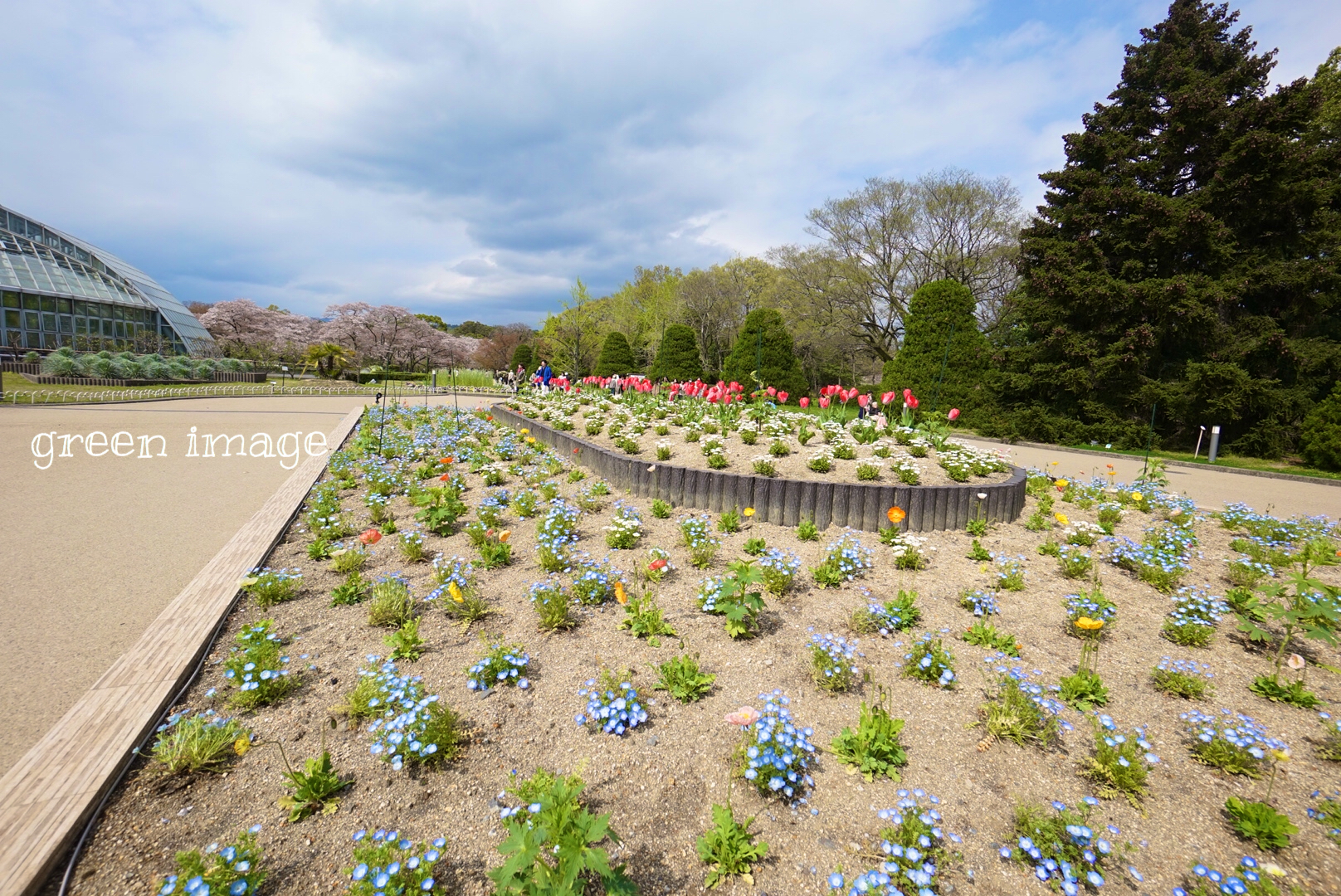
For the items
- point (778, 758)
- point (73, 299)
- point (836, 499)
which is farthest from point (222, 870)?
point (73, 299)

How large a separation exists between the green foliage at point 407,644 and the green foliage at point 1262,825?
10.9 feet

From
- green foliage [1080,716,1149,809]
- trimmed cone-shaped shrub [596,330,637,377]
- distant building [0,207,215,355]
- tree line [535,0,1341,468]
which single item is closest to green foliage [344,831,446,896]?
green foliage [1080,716,1149,809]

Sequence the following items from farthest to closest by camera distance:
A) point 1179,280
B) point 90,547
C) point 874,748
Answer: point 1179,280 < point 90,547 < point 874,748

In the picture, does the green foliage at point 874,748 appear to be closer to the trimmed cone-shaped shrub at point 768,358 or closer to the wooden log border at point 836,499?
the wooden log border at point 836,499

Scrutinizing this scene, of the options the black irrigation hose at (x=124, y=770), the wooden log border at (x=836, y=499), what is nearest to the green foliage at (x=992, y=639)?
the wooden log border at (x=836, y=499)

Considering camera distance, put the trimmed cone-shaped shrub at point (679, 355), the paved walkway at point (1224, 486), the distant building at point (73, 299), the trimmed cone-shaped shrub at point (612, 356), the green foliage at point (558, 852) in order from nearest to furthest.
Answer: the green foliage at point (558, 852), the paved walkway at point (1224, 486), the trimmed cone-shaped shrub at point (679, 355), the trimmed cone-shaped shrub at point (612, 356), the distant building at point (73, 299)

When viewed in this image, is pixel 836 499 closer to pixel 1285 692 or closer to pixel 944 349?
pixel 1285 692

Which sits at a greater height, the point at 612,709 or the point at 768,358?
the point at 768,358

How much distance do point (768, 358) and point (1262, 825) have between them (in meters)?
16.5

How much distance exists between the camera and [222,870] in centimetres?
151

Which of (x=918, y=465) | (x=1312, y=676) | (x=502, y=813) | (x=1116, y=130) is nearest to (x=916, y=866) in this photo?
(x=502, y=813)

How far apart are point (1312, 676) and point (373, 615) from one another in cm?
488

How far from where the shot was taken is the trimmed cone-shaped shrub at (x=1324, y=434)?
865cm

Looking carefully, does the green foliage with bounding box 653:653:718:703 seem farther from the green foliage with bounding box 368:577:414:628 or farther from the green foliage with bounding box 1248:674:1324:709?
the green foliage with bounding box 1248:674:1324:709
